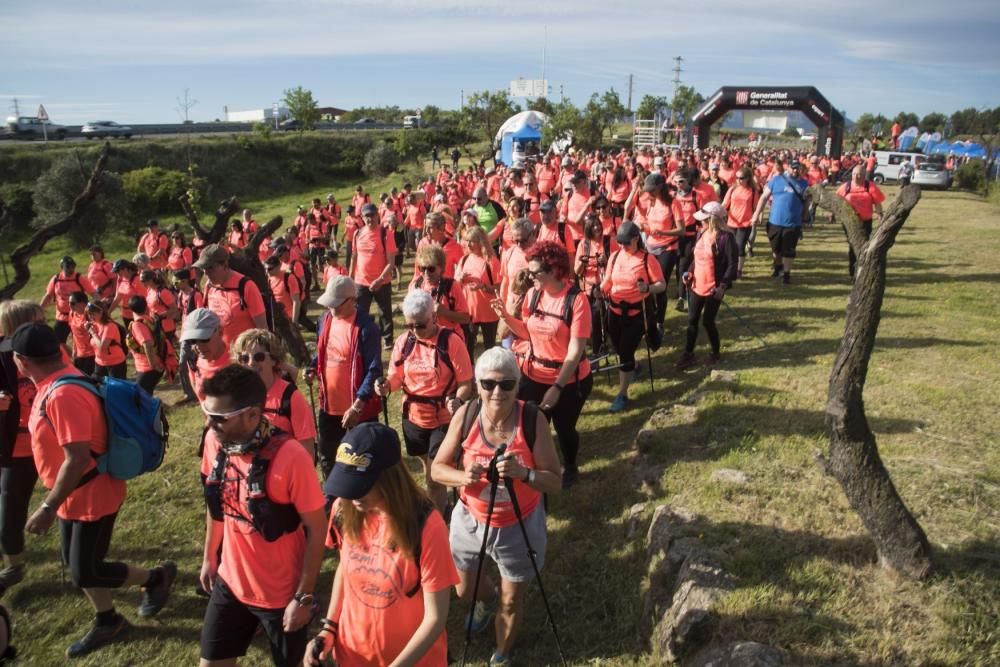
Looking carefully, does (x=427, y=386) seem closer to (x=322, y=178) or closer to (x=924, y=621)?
(x=924, y=621)

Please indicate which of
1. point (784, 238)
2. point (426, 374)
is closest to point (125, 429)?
point (426, 374)

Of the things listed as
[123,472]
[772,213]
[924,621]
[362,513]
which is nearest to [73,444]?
[123,472]

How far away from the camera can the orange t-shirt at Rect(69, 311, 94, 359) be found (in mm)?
8164

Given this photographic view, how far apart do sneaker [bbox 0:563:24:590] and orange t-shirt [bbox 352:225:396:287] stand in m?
5.25

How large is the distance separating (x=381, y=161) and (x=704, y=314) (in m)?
44.9

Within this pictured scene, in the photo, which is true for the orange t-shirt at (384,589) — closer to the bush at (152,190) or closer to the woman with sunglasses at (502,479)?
the woman with sunglasses at (502,479)

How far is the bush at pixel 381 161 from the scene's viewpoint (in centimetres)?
4866

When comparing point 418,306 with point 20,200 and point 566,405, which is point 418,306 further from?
point 20,200

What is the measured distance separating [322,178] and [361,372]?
49485 mm

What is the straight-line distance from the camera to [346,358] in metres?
4.75

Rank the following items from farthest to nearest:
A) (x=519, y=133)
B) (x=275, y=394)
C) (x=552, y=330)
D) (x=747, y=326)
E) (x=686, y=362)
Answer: (x=519, y=133), (x=747, y=326), (x=686, y=362), (x=552, y=330), (x=275, y=394)

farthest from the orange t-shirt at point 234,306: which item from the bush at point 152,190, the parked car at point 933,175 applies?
the bush at point 152,190

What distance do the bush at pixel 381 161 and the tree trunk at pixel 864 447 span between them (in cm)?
4830

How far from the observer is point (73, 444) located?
11.5 ft
